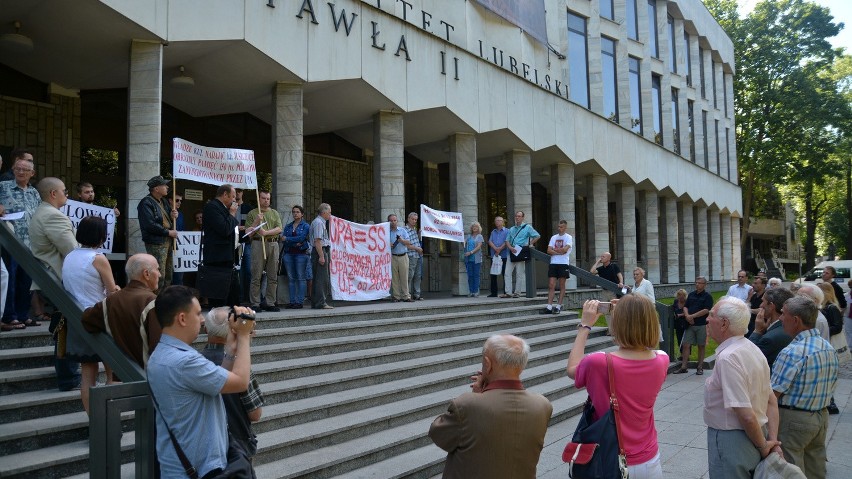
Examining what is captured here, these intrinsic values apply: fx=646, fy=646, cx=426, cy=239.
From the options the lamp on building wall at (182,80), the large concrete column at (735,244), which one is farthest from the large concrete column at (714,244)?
the lamp on building wall at (182,80)

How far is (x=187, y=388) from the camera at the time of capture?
3.16 metres

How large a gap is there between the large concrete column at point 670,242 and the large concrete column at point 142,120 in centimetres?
2471

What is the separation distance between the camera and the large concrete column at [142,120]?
9.45 m

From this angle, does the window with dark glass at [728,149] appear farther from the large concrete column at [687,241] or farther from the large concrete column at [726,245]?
the large concrete column at [687,241]

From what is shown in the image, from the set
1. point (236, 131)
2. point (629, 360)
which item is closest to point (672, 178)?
point (236, 131)

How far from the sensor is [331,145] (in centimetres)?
1702

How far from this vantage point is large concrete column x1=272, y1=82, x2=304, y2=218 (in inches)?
461

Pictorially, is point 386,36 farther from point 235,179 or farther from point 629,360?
point 629,360

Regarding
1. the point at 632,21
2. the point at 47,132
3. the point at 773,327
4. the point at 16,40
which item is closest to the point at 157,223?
the point at 16,40

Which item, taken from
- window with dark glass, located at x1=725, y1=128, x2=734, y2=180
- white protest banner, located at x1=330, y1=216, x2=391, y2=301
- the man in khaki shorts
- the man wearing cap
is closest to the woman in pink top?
the man wearing cap

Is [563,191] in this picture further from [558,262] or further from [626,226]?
[558,262]

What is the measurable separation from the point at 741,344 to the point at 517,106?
1413 centimetres

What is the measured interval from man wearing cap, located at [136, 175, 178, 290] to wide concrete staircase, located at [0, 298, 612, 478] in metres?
1.34

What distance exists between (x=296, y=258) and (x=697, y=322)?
7.42 metres
